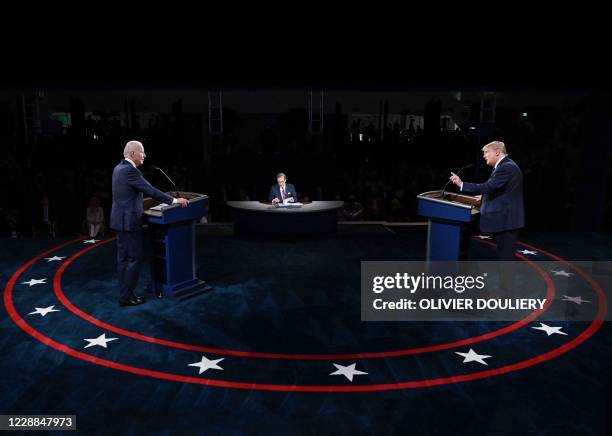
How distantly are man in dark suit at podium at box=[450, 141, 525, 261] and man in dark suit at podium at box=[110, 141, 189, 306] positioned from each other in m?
2.95

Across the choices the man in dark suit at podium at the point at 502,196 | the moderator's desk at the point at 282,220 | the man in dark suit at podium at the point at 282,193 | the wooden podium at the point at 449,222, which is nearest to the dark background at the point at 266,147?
the moderator's desk at the point at 282,220

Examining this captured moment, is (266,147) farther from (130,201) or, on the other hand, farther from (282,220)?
(130,201)

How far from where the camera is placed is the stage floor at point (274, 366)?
304cm

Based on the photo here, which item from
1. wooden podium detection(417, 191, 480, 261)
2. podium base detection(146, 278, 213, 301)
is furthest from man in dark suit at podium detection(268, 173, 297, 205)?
wooden podium detection(417, 191, 480, 261)

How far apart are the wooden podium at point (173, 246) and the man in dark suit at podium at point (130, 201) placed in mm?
201

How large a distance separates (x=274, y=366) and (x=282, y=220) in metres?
4.21

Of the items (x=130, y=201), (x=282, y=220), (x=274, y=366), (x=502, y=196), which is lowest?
(x=274, y=366)

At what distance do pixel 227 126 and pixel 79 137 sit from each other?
3345mm

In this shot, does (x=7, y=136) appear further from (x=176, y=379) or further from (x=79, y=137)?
(x=176, y=379)

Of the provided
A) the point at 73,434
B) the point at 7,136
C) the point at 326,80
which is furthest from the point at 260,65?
the point at 7,136

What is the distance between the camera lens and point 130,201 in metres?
4.62

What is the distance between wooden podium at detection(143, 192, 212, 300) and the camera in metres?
4.93

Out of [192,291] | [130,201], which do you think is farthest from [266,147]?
[130,201]

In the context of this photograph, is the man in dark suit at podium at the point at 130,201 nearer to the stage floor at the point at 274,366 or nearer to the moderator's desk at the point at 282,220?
the stage floor at the point at 274,366
